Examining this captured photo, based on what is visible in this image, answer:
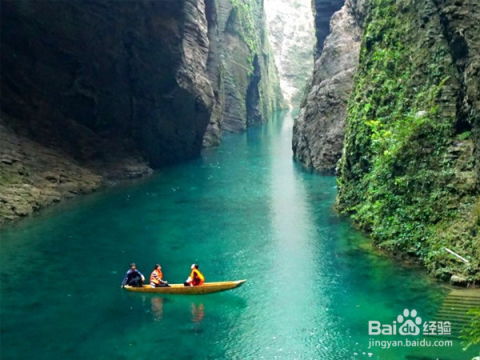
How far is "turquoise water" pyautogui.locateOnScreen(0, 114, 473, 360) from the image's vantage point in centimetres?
2202

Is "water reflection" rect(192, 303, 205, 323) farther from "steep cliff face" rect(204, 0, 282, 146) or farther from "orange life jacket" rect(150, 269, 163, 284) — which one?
"steep cliff face" rect(204, 0, 282, 146)

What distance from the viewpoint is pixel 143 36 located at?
190 feet

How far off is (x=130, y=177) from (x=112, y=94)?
29.3ft

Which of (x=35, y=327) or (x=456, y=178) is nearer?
(x=35, y=327)

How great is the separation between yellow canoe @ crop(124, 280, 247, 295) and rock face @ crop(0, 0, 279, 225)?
20.5m

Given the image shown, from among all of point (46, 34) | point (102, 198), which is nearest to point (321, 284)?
point (102, 198)

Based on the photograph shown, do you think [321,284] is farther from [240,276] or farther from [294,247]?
[294,247]

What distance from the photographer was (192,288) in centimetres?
2697

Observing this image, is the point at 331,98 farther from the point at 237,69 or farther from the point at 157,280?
the point at 237,69

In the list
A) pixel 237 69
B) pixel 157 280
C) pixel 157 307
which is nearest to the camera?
pixel 157 307

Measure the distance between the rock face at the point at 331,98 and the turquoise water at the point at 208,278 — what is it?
1051cm

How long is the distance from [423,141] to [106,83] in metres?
36.2

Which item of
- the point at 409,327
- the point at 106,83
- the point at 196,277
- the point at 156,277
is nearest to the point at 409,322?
the point at 409,327

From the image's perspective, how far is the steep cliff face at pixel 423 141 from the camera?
28.3 metres
